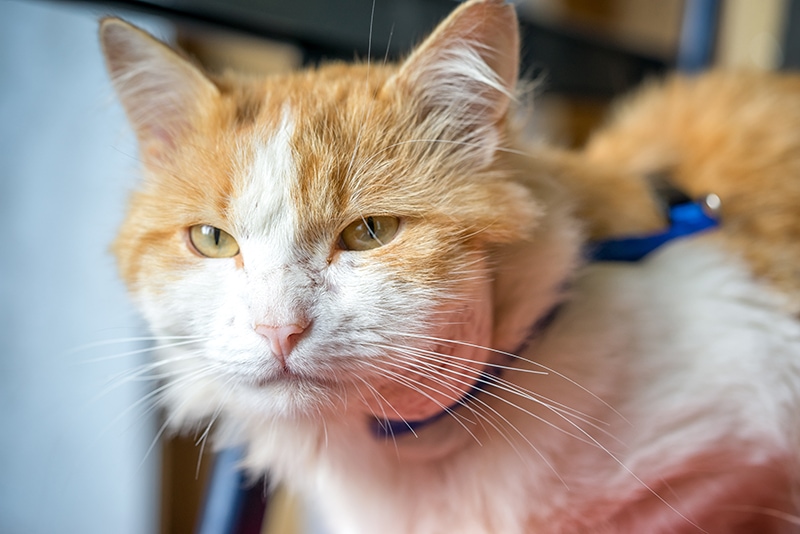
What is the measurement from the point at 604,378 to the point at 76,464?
1.14 metres

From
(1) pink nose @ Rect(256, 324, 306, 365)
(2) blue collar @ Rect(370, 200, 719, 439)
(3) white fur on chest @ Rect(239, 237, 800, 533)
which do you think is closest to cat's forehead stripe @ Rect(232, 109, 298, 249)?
(1) pink nose @ Rect(256, 324, 306, 365)

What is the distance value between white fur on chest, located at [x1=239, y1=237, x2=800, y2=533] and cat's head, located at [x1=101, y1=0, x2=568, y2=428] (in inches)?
4.8

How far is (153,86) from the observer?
88 cm

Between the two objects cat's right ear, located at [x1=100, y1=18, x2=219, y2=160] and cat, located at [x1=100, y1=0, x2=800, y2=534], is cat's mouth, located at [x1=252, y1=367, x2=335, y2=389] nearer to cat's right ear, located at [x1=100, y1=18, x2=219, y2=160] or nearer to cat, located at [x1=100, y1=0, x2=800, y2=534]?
cat, located at [x1=100, y1=0, x2=800, y2=534]

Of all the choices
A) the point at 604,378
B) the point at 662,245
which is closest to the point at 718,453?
the point at 604,378

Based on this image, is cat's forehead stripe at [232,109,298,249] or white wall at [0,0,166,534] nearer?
cat's forehead stripe at [232,109,298,249]

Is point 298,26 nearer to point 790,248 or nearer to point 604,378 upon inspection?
point 604,378

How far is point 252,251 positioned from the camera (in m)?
0.71

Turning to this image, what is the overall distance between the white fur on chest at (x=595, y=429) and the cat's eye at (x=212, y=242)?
0.26 metres

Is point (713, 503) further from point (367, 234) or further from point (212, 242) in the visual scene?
point (212, 242)

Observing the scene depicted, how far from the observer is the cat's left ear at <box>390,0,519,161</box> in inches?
29.3

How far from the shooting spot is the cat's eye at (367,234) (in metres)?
0.74

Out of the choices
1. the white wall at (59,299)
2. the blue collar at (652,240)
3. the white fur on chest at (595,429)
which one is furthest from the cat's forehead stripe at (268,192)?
the white wall at (59,299)

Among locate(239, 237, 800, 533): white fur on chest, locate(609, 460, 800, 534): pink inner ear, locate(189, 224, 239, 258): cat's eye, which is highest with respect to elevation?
locate(189, 224, 239, 258): cat's eye
